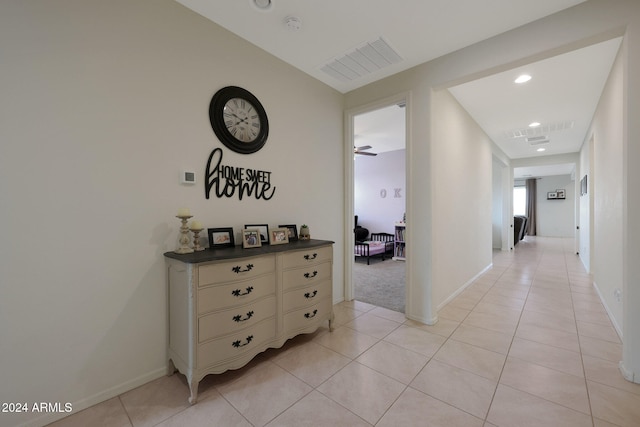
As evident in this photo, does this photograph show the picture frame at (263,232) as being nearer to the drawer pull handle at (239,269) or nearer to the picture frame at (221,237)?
the picture frame at (221,237)

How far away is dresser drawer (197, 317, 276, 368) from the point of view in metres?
1.61

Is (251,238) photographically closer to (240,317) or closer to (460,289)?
(240,317)

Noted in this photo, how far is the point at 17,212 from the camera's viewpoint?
1327 mm

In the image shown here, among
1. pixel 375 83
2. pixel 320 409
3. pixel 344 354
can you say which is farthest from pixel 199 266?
pixel 375 83

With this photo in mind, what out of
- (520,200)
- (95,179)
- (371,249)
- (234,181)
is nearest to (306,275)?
(234,181)

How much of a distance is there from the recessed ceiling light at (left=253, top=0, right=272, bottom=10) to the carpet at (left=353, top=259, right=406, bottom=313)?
3131 mm

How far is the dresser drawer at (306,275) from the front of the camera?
82.6 inches

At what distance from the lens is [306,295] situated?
7.39 feet

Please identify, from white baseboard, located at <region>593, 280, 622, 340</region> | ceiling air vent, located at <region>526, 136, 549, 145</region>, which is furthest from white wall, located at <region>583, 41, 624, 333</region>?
ceiling air vent, located at <region>526, 136, 549, 145</region>

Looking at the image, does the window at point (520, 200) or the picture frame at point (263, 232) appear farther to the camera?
the window at point (520, 200)

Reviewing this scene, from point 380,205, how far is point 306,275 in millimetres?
5234

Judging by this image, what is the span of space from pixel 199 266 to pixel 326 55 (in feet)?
7.21

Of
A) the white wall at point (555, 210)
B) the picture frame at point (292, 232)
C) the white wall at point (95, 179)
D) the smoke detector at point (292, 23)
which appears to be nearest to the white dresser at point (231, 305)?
the white wall at point (95, 179)

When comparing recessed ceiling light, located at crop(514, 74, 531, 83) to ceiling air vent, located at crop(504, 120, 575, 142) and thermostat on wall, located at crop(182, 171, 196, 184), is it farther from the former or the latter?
thermostat on wall, located at crop(182, 171, 196, 184)
